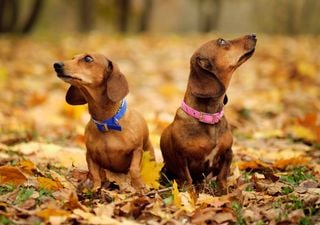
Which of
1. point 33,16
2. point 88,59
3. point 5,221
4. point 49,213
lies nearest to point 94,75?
point 88,59

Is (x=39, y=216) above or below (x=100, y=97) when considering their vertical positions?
below

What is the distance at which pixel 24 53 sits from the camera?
44.6 ft

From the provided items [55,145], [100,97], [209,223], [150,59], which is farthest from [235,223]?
[150,59]

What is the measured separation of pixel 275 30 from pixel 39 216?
69.9ft

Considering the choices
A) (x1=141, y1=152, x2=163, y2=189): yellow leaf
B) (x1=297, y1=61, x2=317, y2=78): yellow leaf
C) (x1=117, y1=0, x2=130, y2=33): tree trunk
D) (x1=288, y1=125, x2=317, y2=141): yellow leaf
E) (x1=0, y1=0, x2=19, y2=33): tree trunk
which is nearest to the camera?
(x1=141, y1=152, x2=163, y2=189): yellow leaf

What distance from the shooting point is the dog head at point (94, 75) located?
417 cm

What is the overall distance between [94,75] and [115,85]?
14cm

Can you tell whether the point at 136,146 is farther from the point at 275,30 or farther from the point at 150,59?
the point at 275,30

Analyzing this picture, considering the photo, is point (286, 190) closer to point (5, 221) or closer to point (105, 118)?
point (105, 118)

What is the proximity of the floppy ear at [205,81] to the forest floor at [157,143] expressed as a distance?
22.4 inches

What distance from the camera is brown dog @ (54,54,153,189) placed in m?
4.23

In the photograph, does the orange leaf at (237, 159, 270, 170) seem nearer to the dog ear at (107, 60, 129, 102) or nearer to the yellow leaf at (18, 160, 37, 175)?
the dog ear at (107, 60, 129, 102)

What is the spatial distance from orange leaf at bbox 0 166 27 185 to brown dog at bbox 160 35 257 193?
983 millimetres

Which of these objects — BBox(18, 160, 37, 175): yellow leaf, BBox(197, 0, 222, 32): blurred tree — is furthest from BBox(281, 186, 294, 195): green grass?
BBox(197, 0, 222, 32): blurred tree
